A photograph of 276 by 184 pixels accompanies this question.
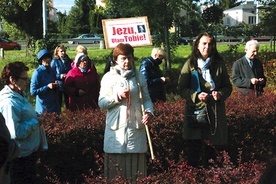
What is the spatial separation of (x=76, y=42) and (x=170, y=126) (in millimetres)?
42932

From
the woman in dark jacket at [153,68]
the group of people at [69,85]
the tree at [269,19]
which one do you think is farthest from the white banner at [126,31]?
A: the tree at [269,19]

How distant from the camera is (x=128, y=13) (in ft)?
46.8

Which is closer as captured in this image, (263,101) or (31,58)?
(263,101)

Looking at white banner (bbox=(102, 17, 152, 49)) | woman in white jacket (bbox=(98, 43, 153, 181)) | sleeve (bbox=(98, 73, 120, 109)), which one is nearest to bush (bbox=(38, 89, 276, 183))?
woman in white jacket (bbox=(98, 43, 153, 181))

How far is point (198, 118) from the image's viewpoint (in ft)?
18.1

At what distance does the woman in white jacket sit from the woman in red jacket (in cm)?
221

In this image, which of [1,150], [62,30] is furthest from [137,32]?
[62,30]

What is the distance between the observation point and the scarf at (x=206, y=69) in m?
5.48

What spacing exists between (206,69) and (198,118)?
500 mm

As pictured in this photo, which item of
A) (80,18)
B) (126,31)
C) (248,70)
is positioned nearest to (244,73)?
(248,70)

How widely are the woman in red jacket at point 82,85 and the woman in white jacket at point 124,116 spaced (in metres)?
2.21

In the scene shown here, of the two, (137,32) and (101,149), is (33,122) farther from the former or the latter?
(137,32)

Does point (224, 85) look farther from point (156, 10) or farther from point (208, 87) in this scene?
point (156, 10)

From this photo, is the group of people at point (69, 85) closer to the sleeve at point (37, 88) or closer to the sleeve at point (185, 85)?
the sleeve at point (37, 88)
